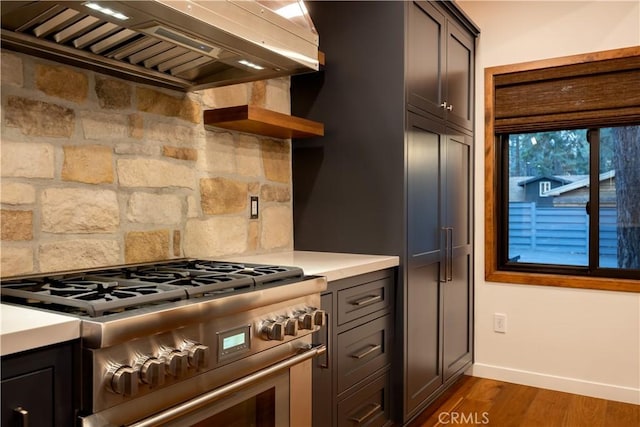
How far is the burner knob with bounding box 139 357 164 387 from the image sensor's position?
1.09 metres

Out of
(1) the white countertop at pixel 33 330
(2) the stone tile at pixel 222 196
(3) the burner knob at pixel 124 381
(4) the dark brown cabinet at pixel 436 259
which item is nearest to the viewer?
(1) the white countertop at pixel 33 330

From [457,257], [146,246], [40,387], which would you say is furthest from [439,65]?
[40,387]

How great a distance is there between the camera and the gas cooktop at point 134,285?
45.6 inches

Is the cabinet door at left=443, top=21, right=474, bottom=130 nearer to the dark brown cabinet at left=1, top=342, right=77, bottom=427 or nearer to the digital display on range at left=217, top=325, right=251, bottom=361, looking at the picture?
the digital display on range at left=217, top=325, right=251, bottom=361

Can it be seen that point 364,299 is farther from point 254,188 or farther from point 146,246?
point 146,246

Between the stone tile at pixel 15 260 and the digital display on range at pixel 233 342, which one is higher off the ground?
the stone tile at pixel 15 260

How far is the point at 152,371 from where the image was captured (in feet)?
3.61

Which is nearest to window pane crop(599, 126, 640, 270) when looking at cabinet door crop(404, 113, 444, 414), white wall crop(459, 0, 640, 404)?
white wall crop(459, 0, 640, 404)

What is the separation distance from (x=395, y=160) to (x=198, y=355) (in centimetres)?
150

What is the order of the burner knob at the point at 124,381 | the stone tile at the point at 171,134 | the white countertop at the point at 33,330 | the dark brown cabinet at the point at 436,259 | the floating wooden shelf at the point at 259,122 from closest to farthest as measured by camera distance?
the white countertop at the point at 33,330 → the burner knob at the point at 124,381 → the stone tile at the point at 171,134 → the floating wooden shelf at the point at 259,122 → the dark brown cabinet at the point at 436,259

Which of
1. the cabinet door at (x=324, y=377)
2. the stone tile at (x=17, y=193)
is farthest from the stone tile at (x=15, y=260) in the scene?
the cabinet door at (x=324, y=377)

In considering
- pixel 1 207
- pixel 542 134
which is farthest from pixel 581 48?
pixel 1 207

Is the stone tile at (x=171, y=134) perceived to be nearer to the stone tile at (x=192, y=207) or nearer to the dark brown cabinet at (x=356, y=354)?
the stone tile at (x=192, y=207)

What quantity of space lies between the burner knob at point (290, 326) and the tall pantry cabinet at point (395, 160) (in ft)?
3.02
